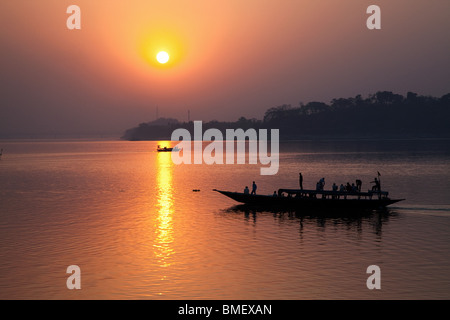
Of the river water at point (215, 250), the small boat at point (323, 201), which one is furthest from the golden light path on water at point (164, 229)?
the small boat at point (323, 201)

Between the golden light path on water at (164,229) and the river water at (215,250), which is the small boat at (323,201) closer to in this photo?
the river water at (215,250)

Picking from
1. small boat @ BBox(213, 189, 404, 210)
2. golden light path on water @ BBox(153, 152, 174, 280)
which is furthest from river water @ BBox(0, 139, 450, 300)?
small boat @ BBox(213, 189, 404, 210)

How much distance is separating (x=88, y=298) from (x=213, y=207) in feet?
101

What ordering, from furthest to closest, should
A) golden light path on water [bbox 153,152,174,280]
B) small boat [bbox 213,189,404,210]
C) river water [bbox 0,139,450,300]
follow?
small boat [bbox 213,189,404,210]
golden light path on water [bbox 153,152,174,280]
river water [bbox 0,139,450,300]

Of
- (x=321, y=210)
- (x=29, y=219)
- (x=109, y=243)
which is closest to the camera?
(x=109, y=243)

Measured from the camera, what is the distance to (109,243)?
117 feet

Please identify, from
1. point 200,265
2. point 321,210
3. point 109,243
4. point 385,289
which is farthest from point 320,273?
point 321,210

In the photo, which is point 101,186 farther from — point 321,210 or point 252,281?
point 252,281

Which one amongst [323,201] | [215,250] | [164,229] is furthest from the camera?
[323,201]

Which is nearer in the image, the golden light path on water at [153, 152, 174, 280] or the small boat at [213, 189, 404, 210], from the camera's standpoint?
the golden light path on water at [153, 152, 174, 280]

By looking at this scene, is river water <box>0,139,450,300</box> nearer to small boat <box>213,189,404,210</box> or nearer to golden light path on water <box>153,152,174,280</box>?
golden light path on water <box>153,152,174,280</box>

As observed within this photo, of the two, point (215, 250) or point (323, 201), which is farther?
point (323, 201)

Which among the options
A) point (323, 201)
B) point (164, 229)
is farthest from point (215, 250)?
point (323, 201)

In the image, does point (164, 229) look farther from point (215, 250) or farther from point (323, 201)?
point (323, 201)
